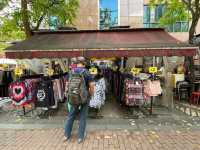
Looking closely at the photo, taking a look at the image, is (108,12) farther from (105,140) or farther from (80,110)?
(105,140)

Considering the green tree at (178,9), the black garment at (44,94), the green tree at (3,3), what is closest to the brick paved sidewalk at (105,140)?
the black garment at (44,94)

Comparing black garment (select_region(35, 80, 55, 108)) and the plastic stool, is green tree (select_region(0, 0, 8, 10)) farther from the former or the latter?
the plastic stool

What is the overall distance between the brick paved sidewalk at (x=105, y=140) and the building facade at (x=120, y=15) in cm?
2001

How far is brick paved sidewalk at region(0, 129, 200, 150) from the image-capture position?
21.4 feet

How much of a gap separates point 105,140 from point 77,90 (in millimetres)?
1334

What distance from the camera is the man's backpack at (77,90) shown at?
667cm

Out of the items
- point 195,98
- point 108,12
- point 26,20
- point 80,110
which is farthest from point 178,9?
point 108,12

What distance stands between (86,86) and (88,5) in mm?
20998

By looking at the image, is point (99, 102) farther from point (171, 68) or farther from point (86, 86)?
point (171, 68)

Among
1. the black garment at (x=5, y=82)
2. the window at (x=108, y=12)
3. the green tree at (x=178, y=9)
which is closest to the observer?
the green tree at (x=178, y=9)

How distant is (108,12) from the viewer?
89.9 ft

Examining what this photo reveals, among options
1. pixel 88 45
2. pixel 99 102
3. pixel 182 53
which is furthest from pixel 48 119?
pixel 182 53

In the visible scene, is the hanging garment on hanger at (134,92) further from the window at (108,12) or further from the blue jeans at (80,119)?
the window at (108,12)

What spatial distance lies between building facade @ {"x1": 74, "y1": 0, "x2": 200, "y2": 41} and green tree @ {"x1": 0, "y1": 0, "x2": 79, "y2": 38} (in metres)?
11.9
